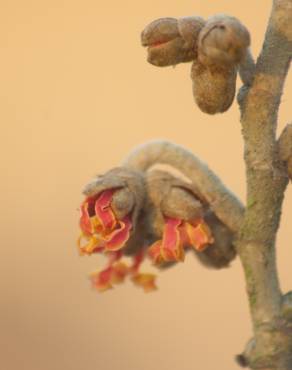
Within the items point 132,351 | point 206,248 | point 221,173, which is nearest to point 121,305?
point 132,351

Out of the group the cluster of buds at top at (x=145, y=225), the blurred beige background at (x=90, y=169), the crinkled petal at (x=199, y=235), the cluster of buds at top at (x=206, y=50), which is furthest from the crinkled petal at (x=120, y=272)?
the blurred beige background at (x=90, y=169)

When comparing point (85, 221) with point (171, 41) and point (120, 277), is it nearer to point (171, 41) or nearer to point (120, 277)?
point (120, 277)

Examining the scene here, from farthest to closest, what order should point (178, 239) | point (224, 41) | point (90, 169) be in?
point (90, 169) < point (178, 239) < point (224, 41)

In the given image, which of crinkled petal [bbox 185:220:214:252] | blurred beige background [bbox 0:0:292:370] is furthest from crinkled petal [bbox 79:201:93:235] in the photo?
blurred beige background [bbox 0:0:292:370]

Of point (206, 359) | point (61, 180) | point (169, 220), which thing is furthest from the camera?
point (61, 180)

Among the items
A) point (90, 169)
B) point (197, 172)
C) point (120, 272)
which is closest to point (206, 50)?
point (197, 172)

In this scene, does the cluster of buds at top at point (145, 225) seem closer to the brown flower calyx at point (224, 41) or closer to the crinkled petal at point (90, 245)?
the crinkled petal at point (90, 245)

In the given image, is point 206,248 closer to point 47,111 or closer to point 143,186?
point 143,186
